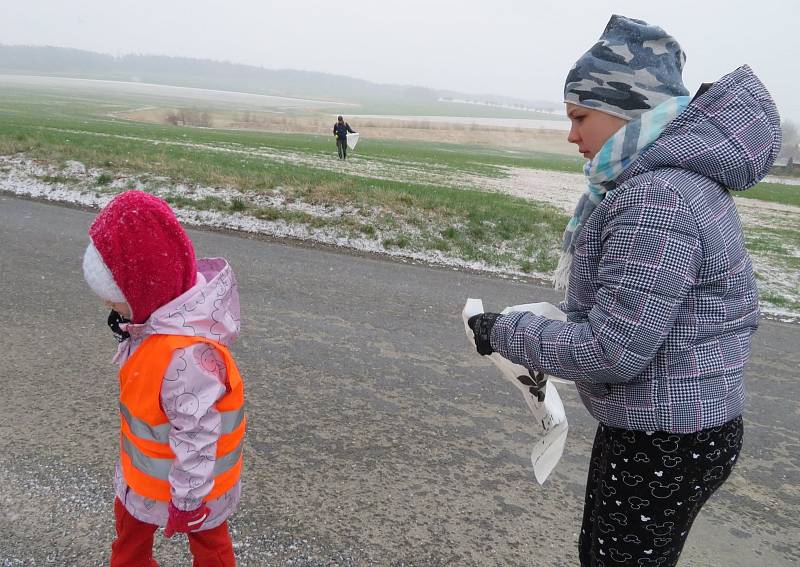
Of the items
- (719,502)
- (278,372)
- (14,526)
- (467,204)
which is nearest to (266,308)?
(278,372)

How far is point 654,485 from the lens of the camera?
1.67 metres

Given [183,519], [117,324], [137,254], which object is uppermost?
[137,254]

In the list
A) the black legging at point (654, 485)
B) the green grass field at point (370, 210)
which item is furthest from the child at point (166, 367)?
the green grass field at point (370, 210)

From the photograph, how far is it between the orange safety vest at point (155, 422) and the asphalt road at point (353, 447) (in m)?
0.68

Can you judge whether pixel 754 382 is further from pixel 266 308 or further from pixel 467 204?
pixel 467 204

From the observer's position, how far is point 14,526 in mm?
2598

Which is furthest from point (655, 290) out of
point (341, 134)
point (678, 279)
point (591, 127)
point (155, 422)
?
point (341, 134)

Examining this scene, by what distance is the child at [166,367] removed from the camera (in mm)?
1874

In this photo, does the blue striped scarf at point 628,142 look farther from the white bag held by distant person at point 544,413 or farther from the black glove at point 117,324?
the black glove at point 117,324

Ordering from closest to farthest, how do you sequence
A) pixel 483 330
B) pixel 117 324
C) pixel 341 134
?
1. pixel 483 330
2. pixel 117 324
3. pixel 341 134

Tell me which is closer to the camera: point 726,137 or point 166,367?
point 726,137

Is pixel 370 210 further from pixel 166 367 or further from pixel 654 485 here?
pixel 654 485

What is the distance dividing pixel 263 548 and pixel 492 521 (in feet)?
3.50

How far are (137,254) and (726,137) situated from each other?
1.65 metres
